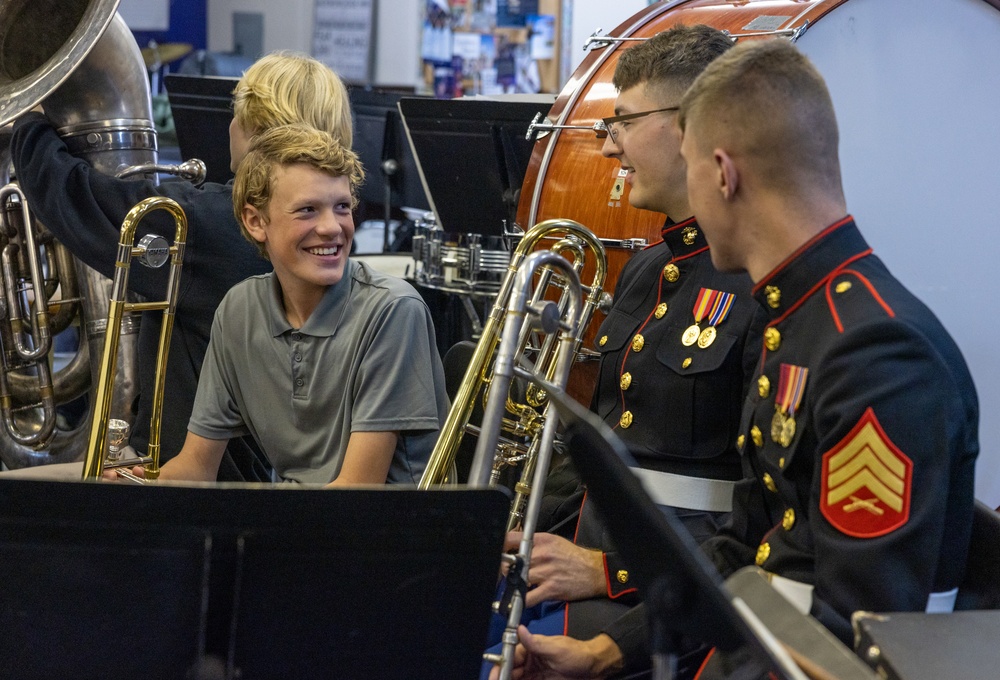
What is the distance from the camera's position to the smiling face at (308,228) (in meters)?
1.87

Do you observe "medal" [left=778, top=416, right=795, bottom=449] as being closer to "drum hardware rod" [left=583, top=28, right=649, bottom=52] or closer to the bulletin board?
"drum hardware rod" [left=583, top=28, right=649, bottom=52]

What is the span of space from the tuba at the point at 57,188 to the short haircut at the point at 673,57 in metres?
1.16

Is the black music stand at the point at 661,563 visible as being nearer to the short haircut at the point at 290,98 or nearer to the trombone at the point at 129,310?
the trombone at the point at 129,310

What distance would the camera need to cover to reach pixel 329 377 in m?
1.85

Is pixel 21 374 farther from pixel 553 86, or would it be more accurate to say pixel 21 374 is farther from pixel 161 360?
pixel 553 86

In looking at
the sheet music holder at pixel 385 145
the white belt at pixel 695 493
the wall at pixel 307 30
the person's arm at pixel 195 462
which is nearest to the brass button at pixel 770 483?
the white belt at pixel 695 493

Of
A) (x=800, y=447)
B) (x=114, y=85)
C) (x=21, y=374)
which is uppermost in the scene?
(x=114, y=85)

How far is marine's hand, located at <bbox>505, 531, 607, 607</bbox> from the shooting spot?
1.70 metres

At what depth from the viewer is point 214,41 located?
27.1ft

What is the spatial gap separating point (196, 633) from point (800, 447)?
0.72m

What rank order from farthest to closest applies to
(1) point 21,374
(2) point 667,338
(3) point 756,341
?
(1) point 21,374, (2) point 667,338, (3) point 756,341

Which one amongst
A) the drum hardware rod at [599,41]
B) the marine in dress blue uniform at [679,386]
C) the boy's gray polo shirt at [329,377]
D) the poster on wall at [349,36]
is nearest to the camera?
the marine in dress blue uniform at [679,386]

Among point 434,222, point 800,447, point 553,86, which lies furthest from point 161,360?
point 553,86

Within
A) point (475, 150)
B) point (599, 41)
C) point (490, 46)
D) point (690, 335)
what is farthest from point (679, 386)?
point (490, 46)
